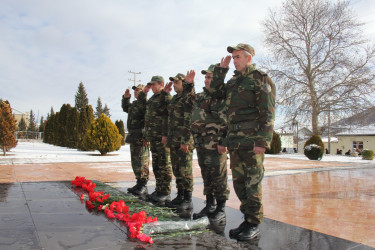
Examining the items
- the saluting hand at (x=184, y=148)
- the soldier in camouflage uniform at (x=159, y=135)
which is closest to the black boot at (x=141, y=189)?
the soldier in camouflage uniform at (x=159, y=135)

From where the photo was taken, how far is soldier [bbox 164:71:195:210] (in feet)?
13.5

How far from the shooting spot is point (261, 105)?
2.87 metres

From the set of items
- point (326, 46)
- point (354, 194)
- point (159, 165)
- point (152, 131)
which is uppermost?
point (326, 46)

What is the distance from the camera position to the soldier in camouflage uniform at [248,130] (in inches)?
111

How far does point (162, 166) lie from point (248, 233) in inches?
85.1

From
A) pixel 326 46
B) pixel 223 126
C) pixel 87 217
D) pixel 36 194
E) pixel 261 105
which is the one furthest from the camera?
pixel 326 46

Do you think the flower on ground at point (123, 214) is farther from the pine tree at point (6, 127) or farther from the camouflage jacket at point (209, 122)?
the pine tree at point (6, 127)

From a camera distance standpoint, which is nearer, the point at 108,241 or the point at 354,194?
the point at 108,241

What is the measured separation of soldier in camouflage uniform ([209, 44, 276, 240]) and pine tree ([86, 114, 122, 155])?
15.6 m

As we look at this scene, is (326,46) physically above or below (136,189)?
above

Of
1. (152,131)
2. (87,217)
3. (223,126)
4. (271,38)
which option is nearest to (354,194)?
(223,126)

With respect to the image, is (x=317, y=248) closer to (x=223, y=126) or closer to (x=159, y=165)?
(x=223, y=126)

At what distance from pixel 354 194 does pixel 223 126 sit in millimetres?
3654

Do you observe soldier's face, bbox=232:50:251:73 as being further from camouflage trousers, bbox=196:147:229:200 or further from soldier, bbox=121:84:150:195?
soldier, bbox=121:84:150:195
